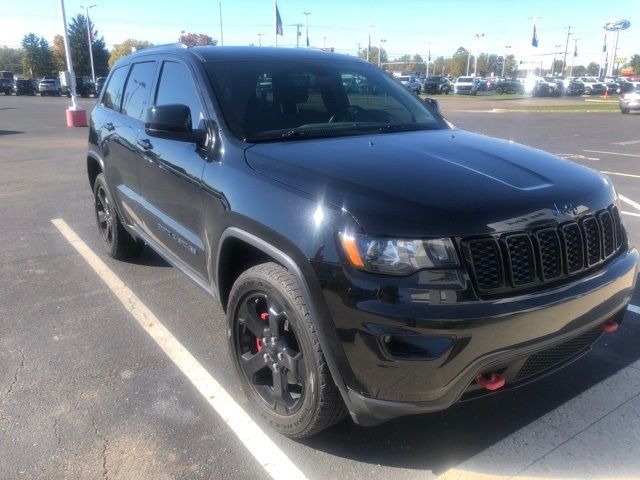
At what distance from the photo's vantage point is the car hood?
223 cm

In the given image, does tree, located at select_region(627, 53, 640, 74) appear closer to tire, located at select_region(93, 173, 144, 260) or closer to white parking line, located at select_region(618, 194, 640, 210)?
white parking line, located at select_region(618, 194, 640, 210)

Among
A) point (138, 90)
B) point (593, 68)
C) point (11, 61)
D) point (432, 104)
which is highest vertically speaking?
point (11, 61)

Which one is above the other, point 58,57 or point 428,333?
point 58,57

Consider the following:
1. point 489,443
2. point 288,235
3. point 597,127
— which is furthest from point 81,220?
point 597,127

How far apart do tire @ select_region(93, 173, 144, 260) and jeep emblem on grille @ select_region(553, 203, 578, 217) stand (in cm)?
381

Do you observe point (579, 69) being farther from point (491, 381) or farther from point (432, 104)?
point (491, 381)

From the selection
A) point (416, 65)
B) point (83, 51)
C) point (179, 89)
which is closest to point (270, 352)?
point (179, 89)

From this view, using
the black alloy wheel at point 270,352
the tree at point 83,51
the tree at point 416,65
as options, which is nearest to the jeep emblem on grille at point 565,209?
the black alloy wheel at point 270,352

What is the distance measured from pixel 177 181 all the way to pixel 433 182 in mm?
1699

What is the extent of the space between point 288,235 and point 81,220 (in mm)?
5281

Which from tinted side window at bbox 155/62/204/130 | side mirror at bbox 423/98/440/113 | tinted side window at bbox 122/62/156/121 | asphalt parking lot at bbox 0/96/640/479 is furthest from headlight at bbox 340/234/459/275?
tinted side window at bbox 122/62/156/121

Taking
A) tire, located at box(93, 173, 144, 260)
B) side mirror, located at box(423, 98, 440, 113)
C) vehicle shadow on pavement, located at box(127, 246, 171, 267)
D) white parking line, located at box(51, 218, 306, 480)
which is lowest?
white parking line, located at box(51, 218, 306, 480)

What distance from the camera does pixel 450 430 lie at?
9.27 ft

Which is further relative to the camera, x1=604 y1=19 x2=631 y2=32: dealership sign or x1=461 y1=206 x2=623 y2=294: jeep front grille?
x1=604 y1=19 x2=631 y2=32: dealership sign
